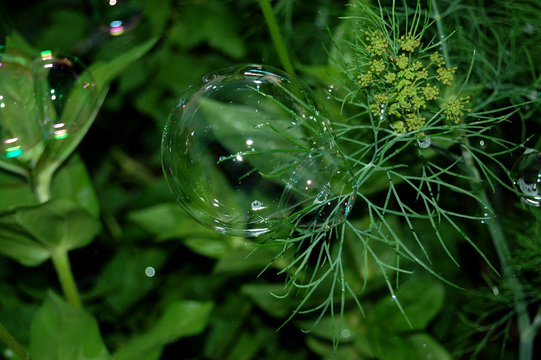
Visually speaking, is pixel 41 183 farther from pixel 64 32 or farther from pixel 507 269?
pixel 507 269

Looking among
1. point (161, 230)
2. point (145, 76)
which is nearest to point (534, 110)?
point (161, 230)

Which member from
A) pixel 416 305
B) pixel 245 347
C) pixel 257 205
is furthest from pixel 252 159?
pixel 245 347

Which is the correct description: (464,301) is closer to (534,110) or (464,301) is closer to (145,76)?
(534,110)

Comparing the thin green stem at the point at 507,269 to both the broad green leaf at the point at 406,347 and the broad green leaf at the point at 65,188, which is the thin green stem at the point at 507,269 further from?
the broad green leaf at the point at 65,188

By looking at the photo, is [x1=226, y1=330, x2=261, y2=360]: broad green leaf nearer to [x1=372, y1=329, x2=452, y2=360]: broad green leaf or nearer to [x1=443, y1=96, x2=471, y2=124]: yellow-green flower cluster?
[x1=372, y1=329, x2=452, y2=360]: broad green leaf

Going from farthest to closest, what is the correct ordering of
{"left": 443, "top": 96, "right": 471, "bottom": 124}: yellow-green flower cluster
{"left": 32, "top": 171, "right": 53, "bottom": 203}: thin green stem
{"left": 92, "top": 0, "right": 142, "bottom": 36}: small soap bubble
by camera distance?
{"left": 92, "top": 0, "right": 142, "bottom": 36}: small soap bubble < {"left": 32, "top": 171, "right": 53, "bottom": 203}: thin green stem < {"left": 443, "top": 96, "right": 471, "bottom": 124}: yellow-green flower cluster

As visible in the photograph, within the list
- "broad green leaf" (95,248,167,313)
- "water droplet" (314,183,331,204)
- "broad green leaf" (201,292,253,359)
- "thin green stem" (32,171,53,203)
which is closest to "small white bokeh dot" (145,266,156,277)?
"broad green leaf" (95,248,167,313)
